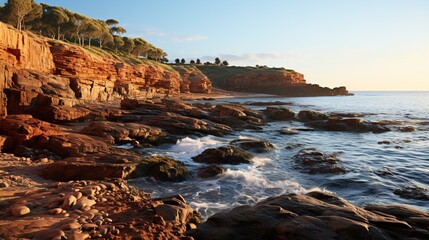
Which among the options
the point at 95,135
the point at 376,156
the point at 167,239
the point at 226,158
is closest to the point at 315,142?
the point at 376,156

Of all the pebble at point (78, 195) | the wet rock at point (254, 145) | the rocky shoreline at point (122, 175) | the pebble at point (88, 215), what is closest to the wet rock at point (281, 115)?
the rocky shoreline at point (122, 175)

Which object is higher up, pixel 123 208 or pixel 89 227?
pixel 89 227

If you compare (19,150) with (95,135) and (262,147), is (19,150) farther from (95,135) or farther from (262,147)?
(262,147)

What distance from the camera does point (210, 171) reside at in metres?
14.0

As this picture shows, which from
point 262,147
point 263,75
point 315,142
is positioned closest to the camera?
point 262,147

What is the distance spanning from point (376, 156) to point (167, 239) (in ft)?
56.6

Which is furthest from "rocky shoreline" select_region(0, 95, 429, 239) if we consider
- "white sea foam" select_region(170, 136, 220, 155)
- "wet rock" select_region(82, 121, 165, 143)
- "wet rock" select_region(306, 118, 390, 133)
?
"wet rock" select_region(306, 118, 390, 133)

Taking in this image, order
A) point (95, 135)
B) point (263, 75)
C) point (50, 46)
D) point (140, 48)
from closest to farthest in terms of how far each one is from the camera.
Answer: point (95, 135)
point (50, 46)
point (140, 48)
point (263, 75)

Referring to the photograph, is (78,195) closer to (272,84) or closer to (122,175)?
(122,175)

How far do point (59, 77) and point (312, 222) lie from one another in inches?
1400

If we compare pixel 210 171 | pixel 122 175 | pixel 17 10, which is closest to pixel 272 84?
pixel 17 10

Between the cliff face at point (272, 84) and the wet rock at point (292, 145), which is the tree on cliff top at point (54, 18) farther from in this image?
the cliff face at point (272, 84)

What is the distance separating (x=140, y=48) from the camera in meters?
96.8

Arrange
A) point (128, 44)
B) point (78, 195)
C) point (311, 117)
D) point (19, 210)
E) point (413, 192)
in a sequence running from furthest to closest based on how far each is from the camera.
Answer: point (128, 44)
point (311, 117)
point (413, 192)
point (78, 195)
point (19, 210)
